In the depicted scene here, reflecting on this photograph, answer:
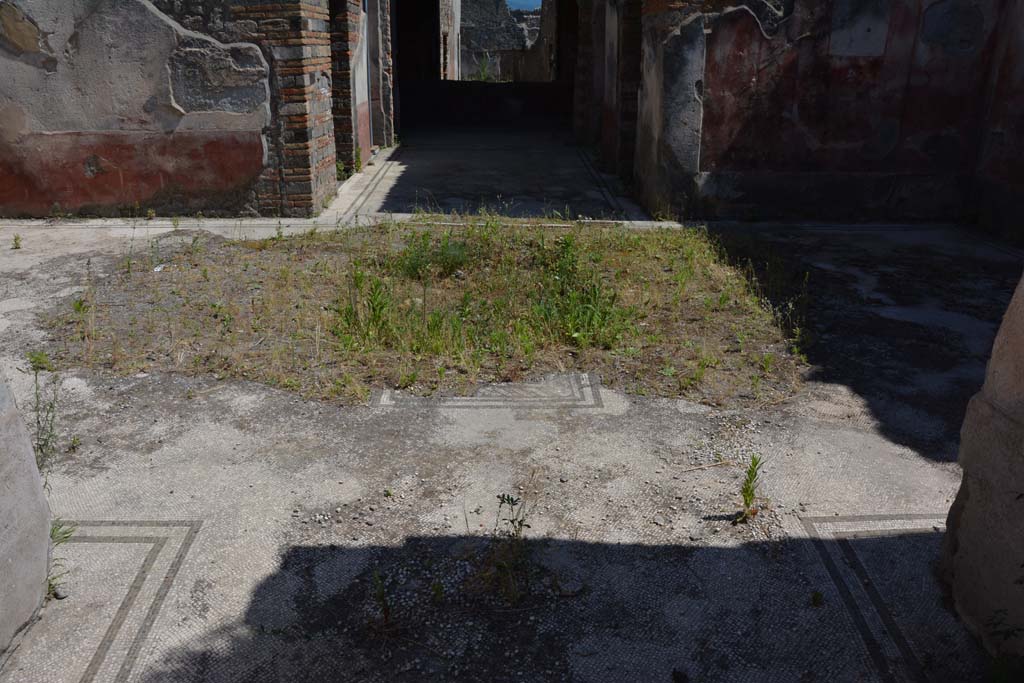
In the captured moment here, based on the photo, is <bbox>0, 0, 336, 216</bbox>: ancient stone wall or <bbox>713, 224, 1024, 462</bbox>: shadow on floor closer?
<bbox>713, 224, 1024, 462</bbox>: shadow on floor

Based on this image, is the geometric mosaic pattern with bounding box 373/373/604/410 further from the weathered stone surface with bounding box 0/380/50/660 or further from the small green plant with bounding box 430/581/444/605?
the weathered stone surface with bounding box 0/380/50/660

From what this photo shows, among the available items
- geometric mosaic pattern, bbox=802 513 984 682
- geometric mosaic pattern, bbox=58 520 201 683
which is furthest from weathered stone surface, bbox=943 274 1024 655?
geometric mosaic pattern, bbox=58 520 201 683

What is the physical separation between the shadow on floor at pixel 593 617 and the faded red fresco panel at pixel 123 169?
494cm

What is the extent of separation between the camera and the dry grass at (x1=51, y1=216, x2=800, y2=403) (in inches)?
158

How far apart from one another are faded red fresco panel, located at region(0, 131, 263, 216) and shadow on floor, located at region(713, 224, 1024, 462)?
394 centimetres

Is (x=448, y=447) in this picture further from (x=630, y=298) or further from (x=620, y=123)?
(x=620, y=123)

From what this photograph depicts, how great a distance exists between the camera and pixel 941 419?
3.62m

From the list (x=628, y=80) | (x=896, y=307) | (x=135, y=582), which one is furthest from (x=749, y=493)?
(x=628, y=80)

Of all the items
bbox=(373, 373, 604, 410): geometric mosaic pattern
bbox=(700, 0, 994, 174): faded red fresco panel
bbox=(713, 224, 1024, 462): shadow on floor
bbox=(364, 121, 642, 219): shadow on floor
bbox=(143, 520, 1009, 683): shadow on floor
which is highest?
bbox=(700, 0, 994, 174): faded red fresco panel

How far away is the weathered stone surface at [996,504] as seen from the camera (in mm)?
2152

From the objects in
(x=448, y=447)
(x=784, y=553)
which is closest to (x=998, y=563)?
(x=784, y=553)

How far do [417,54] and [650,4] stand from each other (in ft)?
35.1

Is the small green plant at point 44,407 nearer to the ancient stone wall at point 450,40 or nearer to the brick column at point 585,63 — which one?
the brick column at point 585,63

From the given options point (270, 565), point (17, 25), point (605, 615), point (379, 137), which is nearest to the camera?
point (605, 615)
